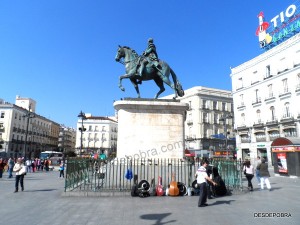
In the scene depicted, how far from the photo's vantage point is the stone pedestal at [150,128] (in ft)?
39.9

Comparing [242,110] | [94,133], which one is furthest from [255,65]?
[94,133]

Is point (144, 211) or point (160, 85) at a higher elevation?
point (160, 85)

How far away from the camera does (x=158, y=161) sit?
11.0 metres

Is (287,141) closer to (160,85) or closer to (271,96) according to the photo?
(160,85)

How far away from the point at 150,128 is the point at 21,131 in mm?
76594

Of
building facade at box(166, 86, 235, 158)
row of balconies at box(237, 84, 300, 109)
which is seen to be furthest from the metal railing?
building facade at box(166, 86, 235, 158)

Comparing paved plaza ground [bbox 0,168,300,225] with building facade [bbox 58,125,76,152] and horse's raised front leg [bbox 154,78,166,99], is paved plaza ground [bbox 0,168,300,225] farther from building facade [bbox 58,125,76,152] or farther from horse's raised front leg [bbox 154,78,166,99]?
building facade [bbox 58,125,76,152]

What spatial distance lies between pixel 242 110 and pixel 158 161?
1713 inches

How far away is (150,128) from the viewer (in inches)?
486

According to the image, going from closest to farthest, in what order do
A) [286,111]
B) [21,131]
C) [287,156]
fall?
[287,156] → [286,111] → [21,131]

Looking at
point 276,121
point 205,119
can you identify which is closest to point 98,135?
point 205,119

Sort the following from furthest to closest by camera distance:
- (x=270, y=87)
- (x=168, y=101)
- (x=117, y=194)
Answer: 1. (x=270, y=87)
2. (x=168, y=101)
3. (x=117, y=194)

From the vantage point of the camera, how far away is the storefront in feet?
67.9

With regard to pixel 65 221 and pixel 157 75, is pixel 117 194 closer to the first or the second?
pixel 65 221
